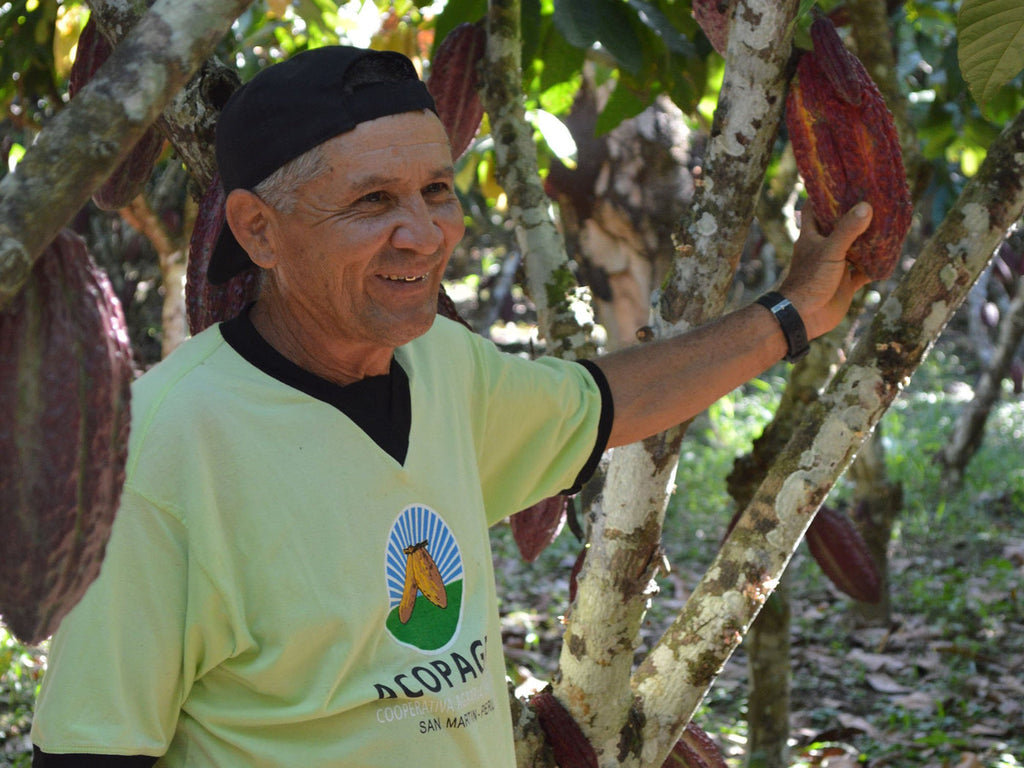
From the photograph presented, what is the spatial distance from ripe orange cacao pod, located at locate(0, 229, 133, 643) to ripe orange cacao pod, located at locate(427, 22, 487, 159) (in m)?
1.22

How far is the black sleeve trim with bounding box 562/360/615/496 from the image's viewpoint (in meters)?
1.41

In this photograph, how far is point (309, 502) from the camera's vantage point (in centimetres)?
108

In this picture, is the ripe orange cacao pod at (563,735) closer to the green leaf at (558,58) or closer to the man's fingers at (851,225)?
the man's fingers at (851,225)

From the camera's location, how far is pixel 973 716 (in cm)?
304

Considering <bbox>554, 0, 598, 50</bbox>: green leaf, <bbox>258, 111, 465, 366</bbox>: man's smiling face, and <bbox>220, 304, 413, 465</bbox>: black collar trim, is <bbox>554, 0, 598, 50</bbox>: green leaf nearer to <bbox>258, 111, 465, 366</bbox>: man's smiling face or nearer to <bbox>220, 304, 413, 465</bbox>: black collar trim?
<bbox>258, 111, 465, 366</bbox>: man's smiling face

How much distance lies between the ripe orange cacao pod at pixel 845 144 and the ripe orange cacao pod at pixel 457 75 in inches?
23.0

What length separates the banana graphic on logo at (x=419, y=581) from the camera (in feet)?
3.66

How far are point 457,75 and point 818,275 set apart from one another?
2.17ft

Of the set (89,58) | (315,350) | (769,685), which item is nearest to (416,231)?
(315,350)

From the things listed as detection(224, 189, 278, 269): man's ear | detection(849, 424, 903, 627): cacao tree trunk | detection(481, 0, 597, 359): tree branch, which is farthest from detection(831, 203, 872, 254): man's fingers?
Answer: detection(849, 424, 903, 627): cacao tree trunk

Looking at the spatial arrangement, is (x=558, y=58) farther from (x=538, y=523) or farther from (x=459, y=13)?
(x=538, y=523)

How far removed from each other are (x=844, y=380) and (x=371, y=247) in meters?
0.66

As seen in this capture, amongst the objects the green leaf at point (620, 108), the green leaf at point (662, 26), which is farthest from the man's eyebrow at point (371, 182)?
the green leaf at point (620, 108)

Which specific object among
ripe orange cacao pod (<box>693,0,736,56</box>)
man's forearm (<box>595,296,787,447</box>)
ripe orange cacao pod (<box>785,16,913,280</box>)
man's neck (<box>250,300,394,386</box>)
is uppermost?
ripe orange cacao pod (<box>693,0,736,56</box>)
